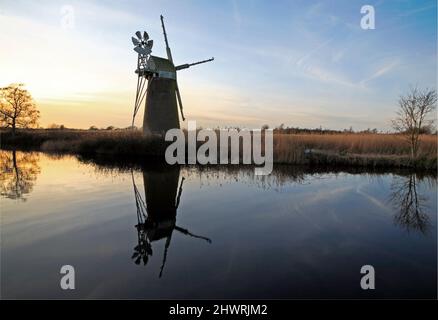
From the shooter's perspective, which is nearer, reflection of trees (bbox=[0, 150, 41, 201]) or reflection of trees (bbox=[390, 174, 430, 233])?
reflection of trees (bbox=[390, 174, 430, 233])

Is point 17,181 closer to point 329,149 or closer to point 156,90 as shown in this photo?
point 156,90

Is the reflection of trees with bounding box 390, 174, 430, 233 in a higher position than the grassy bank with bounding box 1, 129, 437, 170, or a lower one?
lower

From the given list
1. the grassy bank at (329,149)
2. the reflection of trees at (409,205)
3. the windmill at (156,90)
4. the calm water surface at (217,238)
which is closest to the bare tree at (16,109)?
the grassy bank at (329,149)

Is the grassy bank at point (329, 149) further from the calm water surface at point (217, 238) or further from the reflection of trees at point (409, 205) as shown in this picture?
the calm water surface at point (217, 238)

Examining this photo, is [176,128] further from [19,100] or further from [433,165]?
[19,100]

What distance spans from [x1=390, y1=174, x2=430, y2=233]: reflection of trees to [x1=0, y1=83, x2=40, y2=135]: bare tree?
1221 inches

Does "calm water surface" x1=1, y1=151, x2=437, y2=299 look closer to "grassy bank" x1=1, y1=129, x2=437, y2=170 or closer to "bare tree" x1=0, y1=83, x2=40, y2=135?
"grassy bank" x1=1, y1=129, x2=437, y2=170

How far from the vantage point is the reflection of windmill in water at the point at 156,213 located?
534 cm

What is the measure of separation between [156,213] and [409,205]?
20.9 feet

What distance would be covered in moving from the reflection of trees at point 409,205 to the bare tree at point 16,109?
102 feet

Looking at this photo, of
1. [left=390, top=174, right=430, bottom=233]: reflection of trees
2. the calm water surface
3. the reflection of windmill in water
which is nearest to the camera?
the calm water surface

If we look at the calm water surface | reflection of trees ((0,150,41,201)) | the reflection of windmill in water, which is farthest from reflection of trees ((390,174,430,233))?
reflection of trees ((0,150,41,201))

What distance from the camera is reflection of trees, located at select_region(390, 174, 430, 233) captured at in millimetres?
6684
